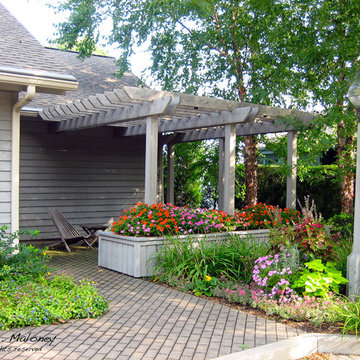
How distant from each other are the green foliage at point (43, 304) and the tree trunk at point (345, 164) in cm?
664

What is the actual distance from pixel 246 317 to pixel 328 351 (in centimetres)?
98

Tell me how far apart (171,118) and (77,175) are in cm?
282

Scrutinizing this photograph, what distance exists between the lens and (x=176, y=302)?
541 centimetres

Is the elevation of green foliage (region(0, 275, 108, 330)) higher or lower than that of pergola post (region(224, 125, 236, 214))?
lower

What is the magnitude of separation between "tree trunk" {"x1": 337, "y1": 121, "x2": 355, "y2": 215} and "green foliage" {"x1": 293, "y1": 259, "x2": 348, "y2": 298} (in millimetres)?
4969

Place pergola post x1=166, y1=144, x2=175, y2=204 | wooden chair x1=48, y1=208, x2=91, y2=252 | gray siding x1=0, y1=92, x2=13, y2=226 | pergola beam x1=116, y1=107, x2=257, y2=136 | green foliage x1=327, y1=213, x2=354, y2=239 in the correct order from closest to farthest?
1. gray siding x1=0, y1=92, x2=13, y2=226
2. pergola beam x1=116, y1=107, x2=257, y2=136
3. wooden chair x1=48, y1=208, x2=91, y2=252
4. green foliage x1=327, y1=213, x2=354, y2=239
5. pergola post x1=166, y1=144, x2=175, y2=204

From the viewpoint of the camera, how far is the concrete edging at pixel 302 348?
12.2 feet

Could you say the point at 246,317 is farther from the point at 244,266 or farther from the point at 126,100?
the point at 126,100

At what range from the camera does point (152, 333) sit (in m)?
4.29

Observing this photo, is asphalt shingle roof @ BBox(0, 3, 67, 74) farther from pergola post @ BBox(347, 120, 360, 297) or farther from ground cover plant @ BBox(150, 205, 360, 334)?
pergola post @ BBox(347, 120, 360, 297)

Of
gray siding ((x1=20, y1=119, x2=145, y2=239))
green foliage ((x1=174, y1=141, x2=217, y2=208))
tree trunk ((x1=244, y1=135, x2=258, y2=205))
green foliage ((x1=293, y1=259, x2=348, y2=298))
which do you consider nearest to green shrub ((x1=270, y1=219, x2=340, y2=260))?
green foliage ((x1=293, y1=259, x2=348, y2=298))

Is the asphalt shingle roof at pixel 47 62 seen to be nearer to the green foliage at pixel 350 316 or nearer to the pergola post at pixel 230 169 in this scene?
the pergola post at pixel 230 169

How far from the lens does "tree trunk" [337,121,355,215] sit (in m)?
9.73

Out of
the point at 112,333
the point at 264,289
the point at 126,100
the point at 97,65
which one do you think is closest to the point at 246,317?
the point at 264,289
